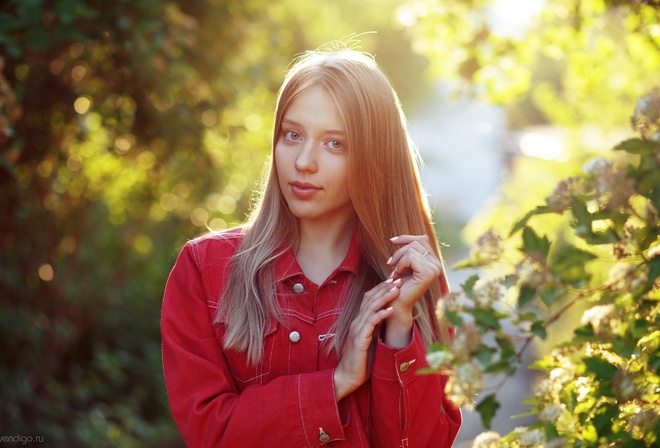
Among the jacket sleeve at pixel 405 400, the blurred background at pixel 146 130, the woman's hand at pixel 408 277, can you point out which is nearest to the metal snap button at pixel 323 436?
the jacket sleeve at pixel 405 400

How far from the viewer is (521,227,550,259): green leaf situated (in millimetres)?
1283

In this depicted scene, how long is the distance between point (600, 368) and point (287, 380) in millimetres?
874

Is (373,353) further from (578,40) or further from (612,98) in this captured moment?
(612,98)

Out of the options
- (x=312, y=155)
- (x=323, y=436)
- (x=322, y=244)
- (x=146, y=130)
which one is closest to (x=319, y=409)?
(x=323, y=436)

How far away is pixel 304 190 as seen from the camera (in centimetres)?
210

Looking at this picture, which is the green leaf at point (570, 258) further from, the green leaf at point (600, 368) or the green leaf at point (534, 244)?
the green leaf at point (600, 368)

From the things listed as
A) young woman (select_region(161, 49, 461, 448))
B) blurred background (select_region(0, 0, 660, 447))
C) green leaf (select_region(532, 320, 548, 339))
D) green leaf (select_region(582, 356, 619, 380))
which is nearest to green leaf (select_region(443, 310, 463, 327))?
green leaf (select_region(532, 320, 548, 339))

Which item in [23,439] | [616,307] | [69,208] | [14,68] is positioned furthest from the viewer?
[69,208]

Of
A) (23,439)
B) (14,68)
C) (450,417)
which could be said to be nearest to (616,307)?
(450,417)

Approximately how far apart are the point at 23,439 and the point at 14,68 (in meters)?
2.27

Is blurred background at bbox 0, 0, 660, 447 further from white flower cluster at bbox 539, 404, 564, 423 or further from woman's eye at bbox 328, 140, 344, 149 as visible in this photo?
white flower cluster at bbox 539, 404, 564, 423

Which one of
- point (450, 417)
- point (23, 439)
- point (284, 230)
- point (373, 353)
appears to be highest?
point (284, 230)

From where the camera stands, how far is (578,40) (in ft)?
13.0

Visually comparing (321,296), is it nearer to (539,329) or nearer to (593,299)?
(593,299)
